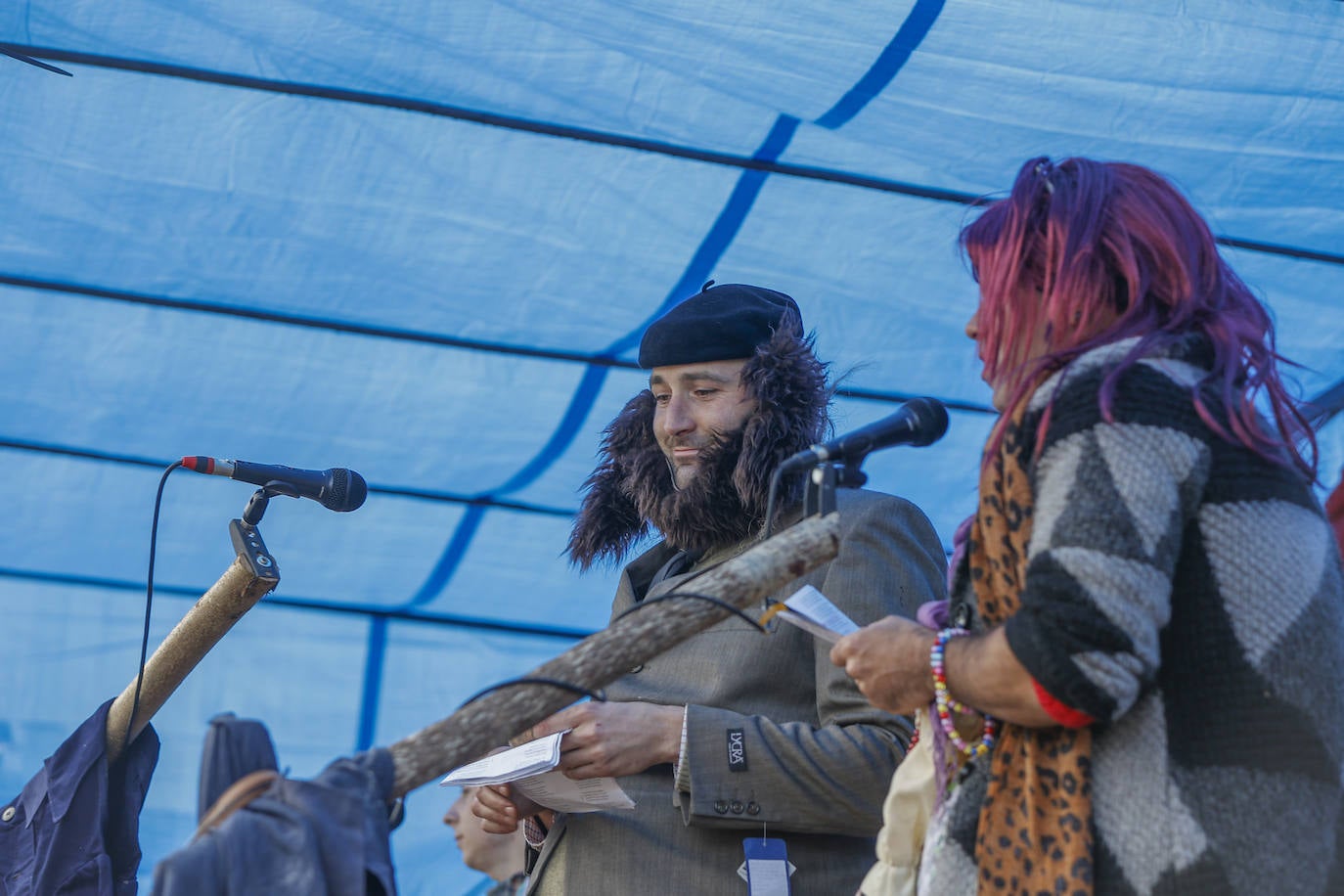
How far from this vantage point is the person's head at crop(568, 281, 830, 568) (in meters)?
2.77

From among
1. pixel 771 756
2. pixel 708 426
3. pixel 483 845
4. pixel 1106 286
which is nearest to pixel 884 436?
pixel 1106 286

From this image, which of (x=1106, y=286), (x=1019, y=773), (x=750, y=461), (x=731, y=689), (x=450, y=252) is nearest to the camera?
(x=1019, y=773)

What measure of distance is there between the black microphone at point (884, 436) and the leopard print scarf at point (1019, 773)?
0.24 metres

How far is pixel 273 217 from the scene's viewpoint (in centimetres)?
379

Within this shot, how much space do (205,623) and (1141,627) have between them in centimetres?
199

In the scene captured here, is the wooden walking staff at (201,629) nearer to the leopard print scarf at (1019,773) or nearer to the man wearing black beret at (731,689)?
the man wearing black beret at (731,689)

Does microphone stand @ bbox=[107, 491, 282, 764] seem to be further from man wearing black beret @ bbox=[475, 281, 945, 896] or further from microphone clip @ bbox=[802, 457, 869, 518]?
microphone clip @ bbox=[802, 457, 869, 518]

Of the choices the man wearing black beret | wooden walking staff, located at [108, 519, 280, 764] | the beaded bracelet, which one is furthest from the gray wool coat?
wooden walking staff, located at [108, 519, 280, 764]

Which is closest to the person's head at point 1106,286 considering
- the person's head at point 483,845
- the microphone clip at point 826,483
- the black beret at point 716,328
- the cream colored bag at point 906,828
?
the microphone clip at point 826,483

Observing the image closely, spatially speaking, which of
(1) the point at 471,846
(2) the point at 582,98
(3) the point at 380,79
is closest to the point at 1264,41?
(2) the point at 582,98

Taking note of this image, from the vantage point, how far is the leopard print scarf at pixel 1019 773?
1517mm

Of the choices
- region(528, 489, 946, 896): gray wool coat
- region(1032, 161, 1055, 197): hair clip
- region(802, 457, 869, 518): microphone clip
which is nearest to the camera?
region(1032, 161, 1055, 197): hair clip

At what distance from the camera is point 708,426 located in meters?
2.86

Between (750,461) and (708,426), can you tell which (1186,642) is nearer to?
(750,461)
